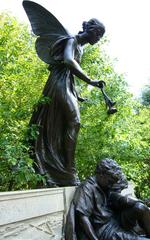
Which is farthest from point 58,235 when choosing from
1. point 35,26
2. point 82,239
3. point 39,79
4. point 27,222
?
point 39,79

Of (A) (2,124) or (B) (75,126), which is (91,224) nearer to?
(B) (75,126)

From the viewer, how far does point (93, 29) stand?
227 inches

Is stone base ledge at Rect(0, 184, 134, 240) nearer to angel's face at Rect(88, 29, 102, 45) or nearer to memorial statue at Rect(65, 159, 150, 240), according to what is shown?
memorial statue at Rect(65, 159, 150, 240)

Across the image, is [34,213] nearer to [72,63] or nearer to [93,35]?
[72,63]

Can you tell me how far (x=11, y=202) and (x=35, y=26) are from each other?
11.4ft

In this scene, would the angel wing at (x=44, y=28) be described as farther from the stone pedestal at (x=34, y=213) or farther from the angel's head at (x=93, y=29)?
the stone pedestal at (x=34, y=213)

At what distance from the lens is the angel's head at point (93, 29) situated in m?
5.75

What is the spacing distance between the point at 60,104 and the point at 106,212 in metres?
1.64

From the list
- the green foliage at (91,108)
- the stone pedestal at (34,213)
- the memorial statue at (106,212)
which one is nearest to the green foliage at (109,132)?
the green foliage at (91,108)

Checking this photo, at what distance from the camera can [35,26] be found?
6000mm

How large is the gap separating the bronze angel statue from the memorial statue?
50cm

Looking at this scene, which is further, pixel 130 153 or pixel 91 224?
pixel 130 153

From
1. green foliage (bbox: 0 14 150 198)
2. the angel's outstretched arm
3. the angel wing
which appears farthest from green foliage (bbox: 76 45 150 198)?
the angel's outstretched arm

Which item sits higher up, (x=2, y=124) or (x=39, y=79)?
(x=39, y=79)
